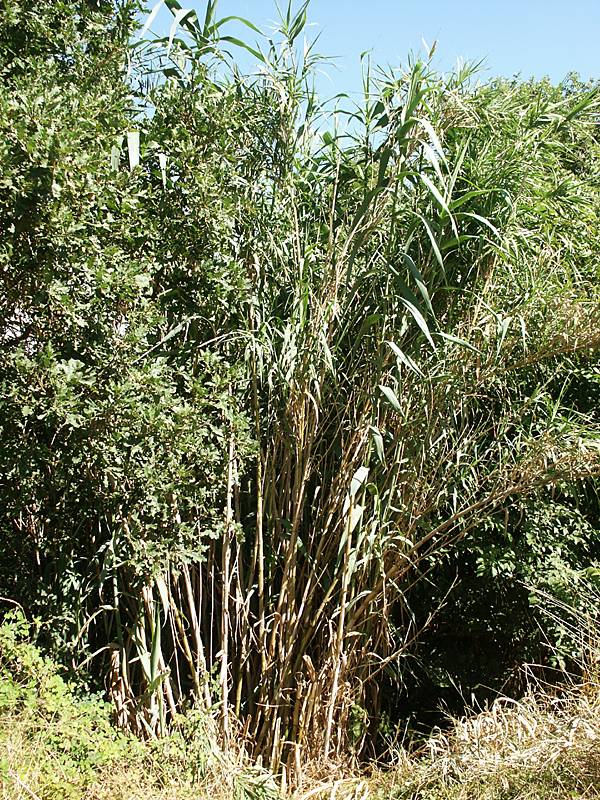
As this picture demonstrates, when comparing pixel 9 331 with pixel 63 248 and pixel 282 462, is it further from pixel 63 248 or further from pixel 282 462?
pixel 282 462

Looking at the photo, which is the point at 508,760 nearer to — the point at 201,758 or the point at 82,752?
the point at 201,758

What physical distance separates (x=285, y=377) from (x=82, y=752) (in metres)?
1.29

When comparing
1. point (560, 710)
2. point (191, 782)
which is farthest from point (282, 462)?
point (560, 710)

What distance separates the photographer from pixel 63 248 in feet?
7.21

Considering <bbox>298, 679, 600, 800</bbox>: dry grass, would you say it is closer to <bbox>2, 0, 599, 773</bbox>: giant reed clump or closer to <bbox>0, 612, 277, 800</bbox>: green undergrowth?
<bbox>2, 0, 599, 773</bbox>: giant reed clump

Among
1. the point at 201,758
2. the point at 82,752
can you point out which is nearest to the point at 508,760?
the point at 201,758

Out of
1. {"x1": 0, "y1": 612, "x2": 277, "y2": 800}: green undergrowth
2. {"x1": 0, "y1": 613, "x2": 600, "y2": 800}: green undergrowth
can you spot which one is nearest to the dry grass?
{"x1": 0, "y1": 613, "x2": 600, "y2": 800}: green undergrowth

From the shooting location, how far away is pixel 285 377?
105 inches

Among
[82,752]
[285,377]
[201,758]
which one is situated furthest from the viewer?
[285,377]

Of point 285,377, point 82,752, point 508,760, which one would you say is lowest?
point 508,760

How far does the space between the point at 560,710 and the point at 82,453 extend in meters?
1.99

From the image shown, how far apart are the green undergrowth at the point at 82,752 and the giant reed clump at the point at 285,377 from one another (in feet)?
0.48

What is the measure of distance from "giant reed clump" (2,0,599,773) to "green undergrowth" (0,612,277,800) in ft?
0.48

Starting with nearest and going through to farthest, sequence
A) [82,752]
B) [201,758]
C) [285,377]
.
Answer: [82,752]
[201,758]
[285,377]
